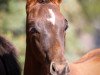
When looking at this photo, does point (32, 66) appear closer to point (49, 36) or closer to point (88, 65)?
→ point (49, 36)

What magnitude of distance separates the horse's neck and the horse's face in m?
0.08

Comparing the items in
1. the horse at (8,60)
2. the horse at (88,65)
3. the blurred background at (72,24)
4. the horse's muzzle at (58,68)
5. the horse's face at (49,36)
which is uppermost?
the horse's face at (49,36)

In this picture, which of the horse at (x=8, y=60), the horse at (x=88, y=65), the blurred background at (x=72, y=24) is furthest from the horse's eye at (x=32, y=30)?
the blurred background at (x=72, y=24)

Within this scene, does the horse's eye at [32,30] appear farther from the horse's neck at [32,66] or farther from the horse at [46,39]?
the horse's neck at [32,66]

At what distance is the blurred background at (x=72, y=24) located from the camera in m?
9.12

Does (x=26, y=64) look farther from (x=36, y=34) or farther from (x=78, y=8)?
(x=78, y=8)

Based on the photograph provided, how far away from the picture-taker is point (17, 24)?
9109 mm

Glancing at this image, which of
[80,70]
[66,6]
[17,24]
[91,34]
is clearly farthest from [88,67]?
[91,34]

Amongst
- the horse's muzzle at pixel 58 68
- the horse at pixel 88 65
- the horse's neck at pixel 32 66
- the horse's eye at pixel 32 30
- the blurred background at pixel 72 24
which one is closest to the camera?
the horse's muzzle at pixel 58 68

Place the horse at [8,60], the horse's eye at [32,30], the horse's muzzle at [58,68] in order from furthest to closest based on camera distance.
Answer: the horse at [8,60]
the horse's eye at [32,30]
the horse's muzzle at [58,68]

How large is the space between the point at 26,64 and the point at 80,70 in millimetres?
912

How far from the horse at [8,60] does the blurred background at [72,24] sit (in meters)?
3.27

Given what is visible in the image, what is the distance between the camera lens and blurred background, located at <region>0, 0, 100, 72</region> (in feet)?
29.9

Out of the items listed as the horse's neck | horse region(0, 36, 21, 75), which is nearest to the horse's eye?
the horse's neck
